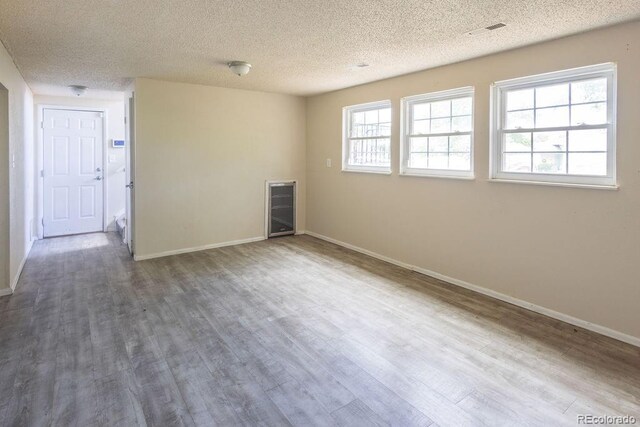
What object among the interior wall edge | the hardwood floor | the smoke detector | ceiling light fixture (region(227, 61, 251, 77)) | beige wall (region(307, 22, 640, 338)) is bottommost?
the hardwood floor

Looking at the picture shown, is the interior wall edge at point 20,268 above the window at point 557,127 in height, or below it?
below

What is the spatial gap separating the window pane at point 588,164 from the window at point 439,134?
888 mm

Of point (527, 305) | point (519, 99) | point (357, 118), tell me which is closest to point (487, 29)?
point (519, 99)

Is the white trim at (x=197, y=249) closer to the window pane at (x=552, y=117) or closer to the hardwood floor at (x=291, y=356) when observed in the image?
the hardwood floor at (x=291, y=356)

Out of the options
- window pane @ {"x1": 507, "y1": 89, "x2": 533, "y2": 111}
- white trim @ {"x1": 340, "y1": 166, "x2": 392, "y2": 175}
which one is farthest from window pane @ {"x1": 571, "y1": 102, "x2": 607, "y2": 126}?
white trim @ {"x1": 340, "y1": 166, "x2": 392, "y2": 175}

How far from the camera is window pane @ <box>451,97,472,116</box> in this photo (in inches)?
150

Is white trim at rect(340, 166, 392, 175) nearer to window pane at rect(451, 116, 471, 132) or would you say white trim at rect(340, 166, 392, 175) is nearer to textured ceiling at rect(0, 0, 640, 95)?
window pane at rect(451, 116, 471, 132)

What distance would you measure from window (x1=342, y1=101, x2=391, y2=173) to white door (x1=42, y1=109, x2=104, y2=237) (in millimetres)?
4204

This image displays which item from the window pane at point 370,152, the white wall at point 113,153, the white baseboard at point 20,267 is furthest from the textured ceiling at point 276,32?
the white baseboard at point 20,267

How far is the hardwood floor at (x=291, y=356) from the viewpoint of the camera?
6.43 ft

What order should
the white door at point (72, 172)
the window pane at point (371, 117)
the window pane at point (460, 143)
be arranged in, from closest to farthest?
1. the window pane at point (460, 143)
2. the window pane at point (371, 117)
3. the white door at point (72, 172)

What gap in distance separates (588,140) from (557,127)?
25 centimetres

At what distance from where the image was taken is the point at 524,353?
2.55 meters

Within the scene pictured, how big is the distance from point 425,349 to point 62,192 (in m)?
6.20
